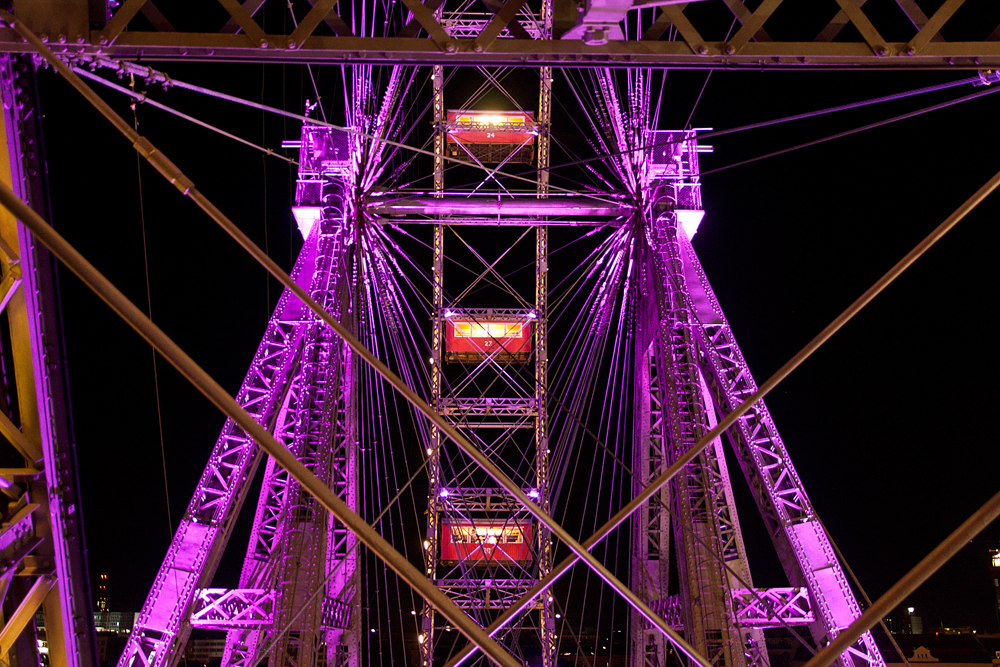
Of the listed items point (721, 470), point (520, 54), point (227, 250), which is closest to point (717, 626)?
point (721, 470)

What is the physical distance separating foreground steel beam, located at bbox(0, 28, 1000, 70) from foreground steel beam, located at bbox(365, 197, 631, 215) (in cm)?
750

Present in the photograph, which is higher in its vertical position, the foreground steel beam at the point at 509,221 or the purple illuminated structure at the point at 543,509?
the foreground steel beam at the point at 509,221

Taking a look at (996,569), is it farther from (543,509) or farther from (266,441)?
(266,441)

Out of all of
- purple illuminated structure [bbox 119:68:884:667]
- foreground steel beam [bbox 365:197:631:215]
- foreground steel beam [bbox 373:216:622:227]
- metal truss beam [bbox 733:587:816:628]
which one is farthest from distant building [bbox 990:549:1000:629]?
metal truss beam [bbox 733:587:816:628]

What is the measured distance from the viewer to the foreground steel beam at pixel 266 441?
7.04 ft

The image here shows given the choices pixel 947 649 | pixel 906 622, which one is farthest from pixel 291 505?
pixel 906 622

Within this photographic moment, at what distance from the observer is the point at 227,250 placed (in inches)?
782

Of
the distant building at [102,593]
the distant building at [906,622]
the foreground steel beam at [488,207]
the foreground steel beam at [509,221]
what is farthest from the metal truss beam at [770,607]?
the distant building at [102,593]

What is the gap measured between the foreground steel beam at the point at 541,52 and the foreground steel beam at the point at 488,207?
750cm

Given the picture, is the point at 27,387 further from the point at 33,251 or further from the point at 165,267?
the point at 165,267

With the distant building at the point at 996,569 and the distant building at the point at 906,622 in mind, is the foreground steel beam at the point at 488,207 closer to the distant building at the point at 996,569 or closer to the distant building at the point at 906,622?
the distant building at the point at 996,569

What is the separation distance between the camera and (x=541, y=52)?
3.59m

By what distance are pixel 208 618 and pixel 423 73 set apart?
13.1m

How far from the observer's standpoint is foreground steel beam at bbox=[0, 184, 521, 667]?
7.04 ft
